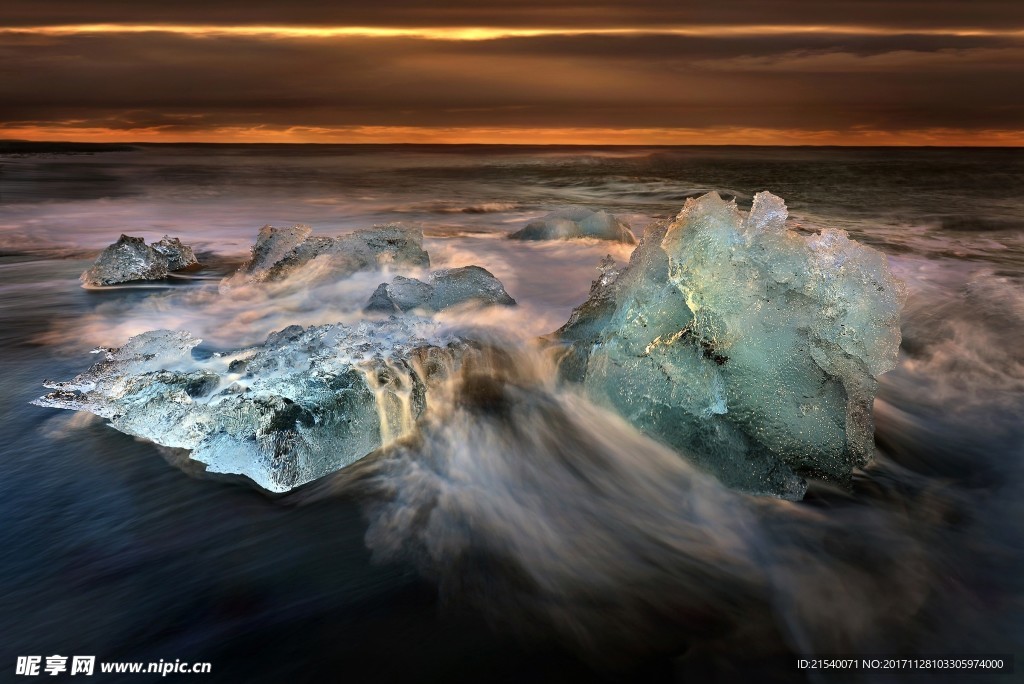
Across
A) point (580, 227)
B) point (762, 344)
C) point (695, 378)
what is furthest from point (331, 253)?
point (762, 344)

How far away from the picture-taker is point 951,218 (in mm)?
15039

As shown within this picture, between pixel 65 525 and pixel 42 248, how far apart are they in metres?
9.44

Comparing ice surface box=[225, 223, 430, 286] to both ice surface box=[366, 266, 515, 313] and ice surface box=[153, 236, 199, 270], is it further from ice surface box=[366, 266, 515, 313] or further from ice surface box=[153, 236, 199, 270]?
ice surface box=[366, 266, 515, 313]

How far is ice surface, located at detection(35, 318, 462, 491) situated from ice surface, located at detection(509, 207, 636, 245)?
569cm

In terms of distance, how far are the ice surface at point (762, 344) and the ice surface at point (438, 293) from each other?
203 centimetres

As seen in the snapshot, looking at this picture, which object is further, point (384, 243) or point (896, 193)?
point (896, 193)

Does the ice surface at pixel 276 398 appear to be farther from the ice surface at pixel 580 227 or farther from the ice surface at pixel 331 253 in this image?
the ice surface at pixel 580 227

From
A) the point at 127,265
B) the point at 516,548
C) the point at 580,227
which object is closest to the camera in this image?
the point at 516,548

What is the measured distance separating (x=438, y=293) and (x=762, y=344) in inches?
109

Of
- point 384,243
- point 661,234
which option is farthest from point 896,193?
point 661,234

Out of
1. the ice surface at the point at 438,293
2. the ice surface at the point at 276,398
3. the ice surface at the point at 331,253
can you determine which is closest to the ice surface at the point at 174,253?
the ice surface at the point at 331,253

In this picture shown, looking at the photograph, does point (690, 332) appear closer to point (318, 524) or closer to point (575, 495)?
point (575, 495)

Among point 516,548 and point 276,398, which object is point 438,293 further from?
point 516,548

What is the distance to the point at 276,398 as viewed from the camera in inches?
128
